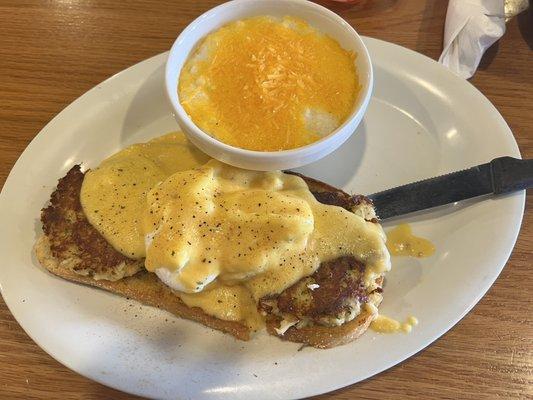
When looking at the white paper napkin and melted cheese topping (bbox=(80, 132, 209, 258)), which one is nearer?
melted cheese topping (bbox=(80, 132, 209, 258))

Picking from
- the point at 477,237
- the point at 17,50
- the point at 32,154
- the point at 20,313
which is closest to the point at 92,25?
the point at 17,50

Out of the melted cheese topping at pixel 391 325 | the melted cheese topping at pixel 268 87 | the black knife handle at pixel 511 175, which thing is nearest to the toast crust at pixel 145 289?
the melted cheese topping at pixel 391 325

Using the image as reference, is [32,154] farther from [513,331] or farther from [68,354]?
[513,331]

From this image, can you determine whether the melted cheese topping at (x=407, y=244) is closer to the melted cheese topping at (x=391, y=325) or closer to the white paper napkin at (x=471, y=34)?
the melted cheese topping at (x=391, y=325)

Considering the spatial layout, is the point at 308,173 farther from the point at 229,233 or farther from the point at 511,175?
the point at 511,175

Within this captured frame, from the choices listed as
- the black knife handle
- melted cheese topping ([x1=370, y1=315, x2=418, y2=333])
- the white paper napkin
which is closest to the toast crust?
melted cheese topping ([x1=370, y1=315, x2=418, y2=333])

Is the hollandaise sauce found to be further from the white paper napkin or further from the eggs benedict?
the white paper napkin
